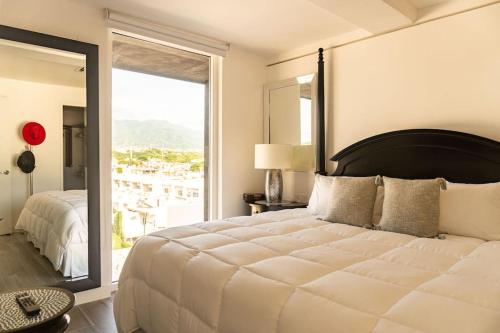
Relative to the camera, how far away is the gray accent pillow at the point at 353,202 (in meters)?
2.62

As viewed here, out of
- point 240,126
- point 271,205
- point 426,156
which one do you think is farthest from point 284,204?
point 426,156

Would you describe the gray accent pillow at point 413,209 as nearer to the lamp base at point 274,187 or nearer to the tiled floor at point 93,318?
the lamp base at point 274,187

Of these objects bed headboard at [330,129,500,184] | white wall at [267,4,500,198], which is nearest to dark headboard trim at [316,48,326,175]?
white wall at [267,4,500,198]

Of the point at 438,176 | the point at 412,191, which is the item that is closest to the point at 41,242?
the point at 412,191

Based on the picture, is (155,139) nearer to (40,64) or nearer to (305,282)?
(40,64)

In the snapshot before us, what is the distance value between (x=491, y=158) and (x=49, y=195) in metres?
3.40

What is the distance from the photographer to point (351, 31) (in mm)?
3508

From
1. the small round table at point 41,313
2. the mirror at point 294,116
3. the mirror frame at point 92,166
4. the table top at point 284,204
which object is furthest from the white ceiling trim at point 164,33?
the small round table at point 41,313

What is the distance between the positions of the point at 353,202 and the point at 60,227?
2394 mm

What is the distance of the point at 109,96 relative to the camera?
309 centimetres

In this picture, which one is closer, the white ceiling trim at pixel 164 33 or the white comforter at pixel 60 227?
the white comforter at pixel 60 227

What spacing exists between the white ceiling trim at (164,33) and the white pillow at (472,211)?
2686mm

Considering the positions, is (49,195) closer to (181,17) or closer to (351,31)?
(181,17)

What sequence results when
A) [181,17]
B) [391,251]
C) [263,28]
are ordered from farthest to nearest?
[263,28], [181,17], [391,251]
